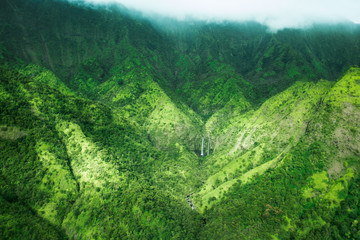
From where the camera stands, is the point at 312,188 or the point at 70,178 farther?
the point at 70,178

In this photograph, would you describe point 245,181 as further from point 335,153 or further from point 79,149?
point 79,149

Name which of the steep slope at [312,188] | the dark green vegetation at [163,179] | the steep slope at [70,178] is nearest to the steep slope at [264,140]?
the dark green vegetation at [163,179]

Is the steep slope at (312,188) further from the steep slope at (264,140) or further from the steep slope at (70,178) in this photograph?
the steep slope at (70,178)

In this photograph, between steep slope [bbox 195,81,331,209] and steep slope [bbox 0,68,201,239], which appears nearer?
steep slope [bbox 0,68,201,239]

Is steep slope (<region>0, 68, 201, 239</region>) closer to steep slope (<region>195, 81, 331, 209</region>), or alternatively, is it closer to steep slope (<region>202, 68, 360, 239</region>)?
steep slope (<region>195, 81, 331, 209</region>)

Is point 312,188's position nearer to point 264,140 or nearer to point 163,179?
point 264,140

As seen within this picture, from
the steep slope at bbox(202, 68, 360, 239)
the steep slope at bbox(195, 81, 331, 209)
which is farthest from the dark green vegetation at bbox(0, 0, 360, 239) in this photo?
the steep slope at bbox(195, 81, 331, 209)

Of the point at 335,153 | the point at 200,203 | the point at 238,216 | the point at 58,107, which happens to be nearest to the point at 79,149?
the point at 58,107

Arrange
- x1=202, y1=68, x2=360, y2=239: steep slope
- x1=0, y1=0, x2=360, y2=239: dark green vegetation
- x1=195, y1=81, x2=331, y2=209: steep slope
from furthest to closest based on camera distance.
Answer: x1=195, y1=81, x2=331, y2=209: steep slope, x1=0, y1=0, x2=360, y2=239: dark green vegetation, x1=202, y1=68, x2=360, y2=239: steep slope

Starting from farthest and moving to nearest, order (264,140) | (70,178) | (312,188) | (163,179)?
(264,140), (163,179), (70,178), (312,188)

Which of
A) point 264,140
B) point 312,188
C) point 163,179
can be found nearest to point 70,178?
point 163,179

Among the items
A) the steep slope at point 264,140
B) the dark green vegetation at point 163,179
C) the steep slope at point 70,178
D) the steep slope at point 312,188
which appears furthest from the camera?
the steep slope at point 264,140
